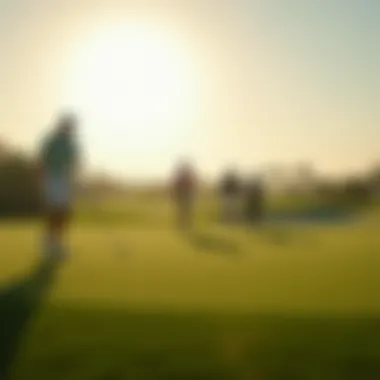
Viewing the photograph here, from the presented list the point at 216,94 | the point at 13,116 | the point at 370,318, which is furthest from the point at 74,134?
the point at 370,318

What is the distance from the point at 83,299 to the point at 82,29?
27.4 inches

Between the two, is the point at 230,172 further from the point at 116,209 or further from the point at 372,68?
the point at 372,68

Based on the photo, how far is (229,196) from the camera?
2.11m

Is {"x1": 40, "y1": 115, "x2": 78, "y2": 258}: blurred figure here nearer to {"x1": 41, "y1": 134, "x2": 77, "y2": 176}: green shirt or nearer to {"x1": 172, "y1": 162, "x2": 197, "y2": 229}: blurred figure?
{"x1": 41, "y1": 134, "x2": 77, "y2": 176}: green shirt

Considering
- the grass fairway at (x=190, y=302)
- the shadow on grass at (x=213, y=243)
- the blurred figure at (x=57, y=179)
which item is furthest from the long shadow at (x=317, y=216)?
the blurred figure at (x=57, y=179)

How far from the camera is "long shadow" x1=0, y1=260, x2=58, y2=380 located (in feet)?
6.40

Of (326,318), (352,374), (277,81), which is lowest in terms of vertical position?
(352,374)

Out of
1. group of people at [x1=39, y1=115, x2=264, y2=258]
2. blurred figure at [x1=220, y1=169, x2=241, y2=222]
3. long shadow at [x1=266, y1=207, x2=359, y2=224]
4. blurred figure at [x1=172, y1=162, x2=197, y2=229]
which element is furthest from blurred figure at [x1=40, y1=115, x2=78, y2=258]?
long shadow at [x1=266, y1=207, x2=359, y2=224]

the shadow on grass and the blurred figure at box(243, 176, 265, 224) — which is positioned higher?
the blurred figure at box(243, 176, 265, 224)

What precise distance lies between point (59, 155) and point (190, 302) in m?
0.50

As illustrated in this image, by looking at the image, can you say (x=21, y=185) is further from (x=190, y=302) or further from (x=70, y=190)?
(x=190, y=302)

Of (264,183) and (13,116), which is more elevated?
(13,116)

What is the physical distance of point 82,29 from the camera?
2119mm

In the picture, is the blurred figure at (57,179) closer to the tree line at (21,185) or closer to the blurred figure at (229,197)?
the tree line at (21,185)
